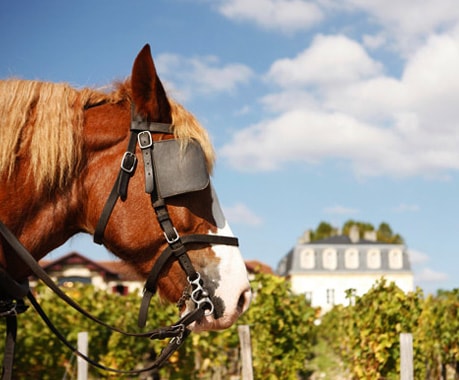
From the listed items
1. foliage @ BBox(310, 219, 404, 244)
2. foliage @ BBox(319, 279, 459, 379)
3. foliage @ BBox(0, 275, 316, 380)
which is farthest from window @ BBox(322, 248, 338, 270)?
foliage @ BBox(319, 279, 459, 379)

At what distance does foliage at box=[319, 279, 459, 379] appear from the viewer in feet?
29.7

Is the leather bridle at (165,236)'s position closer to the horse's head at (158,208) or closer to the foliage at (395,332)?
the horse's head at (158,208)

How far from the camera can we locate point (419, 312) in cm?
924

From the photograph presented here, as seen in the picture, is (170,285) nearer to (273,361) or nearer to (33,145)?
(33,145)

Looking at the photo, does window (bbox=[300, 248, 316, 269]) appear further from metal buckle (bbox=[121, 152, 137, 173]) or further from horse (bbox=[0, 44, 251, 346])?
metal buckle (bbox=[121, 152, 137, 173])

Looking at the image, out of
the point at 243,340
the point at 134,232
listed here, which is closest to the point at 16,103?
the point at 134,232

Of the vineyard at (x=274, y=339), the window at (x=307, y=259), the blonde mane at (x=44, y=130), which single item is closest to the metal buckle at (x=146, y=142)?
the blonde mane at (x=44, y=130)

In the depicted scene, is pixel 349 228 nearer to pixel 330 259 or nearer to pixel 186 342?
pixel 330 259

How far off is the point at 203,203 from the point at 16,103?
0.83 m

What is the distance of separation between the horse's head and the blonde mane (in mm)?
66

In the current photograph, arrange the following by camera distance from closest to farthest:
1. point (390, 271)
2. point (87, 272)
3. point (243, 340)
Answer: point (243, 340)
point (87, 272)
point (390, 271)

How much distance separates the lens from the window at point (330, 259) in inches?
2509

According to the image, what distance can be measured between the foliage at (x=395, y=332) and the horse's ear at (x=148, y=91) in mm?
6309

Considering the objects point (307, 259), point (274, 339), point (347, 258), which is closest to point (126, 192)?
point (274, 339)
